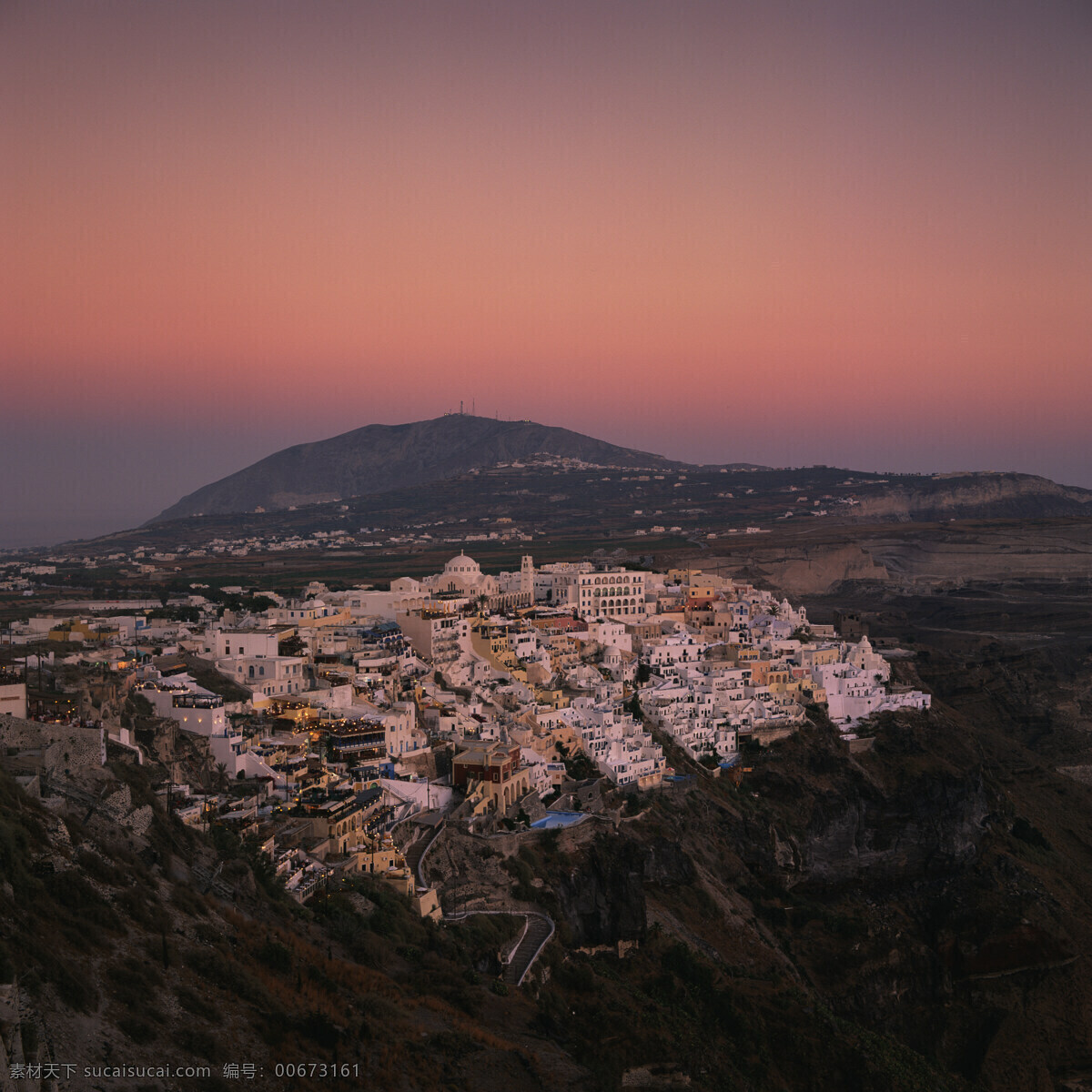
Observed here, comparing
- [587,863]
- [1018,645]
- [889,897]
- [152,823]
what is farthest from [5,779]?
[1018,645]

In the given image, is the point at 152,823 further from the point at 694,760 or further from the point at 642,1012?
the point at 694,760

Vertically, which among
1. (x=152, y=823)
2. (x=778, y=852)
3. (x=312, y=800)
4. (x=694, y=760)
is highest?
(x=152, y=823)

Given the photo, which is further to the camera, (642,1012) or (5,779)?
(642,1012)

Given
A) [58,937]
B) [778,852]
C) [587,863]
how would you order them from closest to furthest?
1. [58,937]
2. [587,863]
3. [778,852]

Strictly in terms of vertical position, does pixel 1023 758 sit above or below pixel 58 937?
below

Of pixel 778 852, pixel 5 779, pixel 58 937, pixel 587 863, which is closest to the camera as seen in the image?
pixel 58 937

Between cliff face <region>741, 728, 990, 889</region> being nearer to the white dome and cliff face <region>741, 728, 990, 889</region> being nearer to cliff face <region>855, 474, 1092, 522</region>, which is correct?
the white dome

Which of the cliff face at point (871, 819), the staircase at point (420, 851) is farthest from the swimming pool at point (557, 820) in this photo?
the cliff face at point (871, 819)

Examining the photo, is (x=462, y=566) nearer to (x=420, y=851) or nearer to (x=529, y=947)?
(x=420, y=851)
